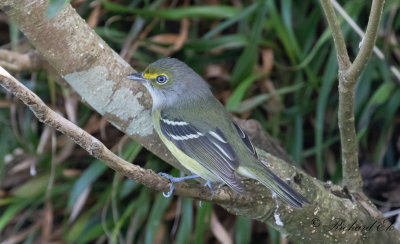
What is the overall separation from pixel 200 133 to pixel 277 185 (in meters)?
0.56

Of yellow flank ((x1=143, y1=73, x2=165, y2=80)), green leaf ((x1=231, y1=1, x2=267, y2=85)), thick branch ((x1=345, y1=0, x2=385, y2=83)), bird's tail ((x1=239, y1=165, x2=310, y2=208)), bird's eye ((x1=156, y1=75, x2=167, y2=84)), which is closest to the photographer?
thick branch ((x1=345, y1=0, x2=385, y2=83))

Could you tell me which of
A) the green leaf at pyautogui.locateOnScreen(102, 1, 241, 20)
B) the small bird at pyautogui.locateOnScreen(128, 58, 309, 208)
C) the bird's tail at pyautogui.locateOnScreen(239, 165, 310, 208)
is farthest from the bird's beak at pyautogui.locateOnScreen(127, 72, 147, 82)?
the green leaf at pyautogui.locateOnScreen(102, 1, 241, 20)

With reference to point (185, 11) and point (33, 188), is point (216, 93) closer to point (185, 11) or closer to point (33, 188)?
point (185, 11)

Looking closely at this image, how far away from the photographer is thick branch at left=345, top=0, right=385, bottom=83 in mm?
1939

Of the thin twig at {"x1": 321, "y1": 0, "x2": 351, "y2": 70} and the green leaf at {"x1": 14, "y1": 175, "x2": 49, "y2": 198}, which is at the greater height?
the thin twig at {"x1": 321, "y1": 0, "x2": 351, "y2": 70}

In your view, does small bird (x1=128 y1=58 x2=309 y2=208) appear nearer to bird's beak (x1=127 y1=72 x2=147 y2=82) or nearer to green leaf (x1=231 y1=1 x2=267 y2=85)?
bird's beak (x1=127 y1=72 x2=147 y2=82)

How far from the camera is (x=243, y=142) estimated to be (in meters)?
2.64

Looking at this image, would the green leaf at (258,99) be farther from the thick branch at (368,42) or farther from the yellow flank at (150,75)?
the thick branch at (368,42)

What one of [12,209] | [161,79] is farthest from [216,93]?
[12,209]

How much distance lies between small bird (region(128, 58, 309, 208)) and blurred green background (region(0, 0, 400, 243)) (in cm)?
62

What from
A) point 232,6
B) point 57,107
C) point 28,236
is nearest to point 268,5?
point 232,6

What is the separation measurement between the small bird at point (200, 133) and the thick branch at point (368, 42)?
1.76 ft

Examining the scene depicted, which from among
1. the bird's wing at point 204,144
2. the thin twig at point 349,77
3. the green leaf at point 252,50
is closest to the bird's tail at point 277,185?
the bird's wing at point 204,144

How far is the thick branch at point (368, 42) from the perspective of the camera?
194 cm
